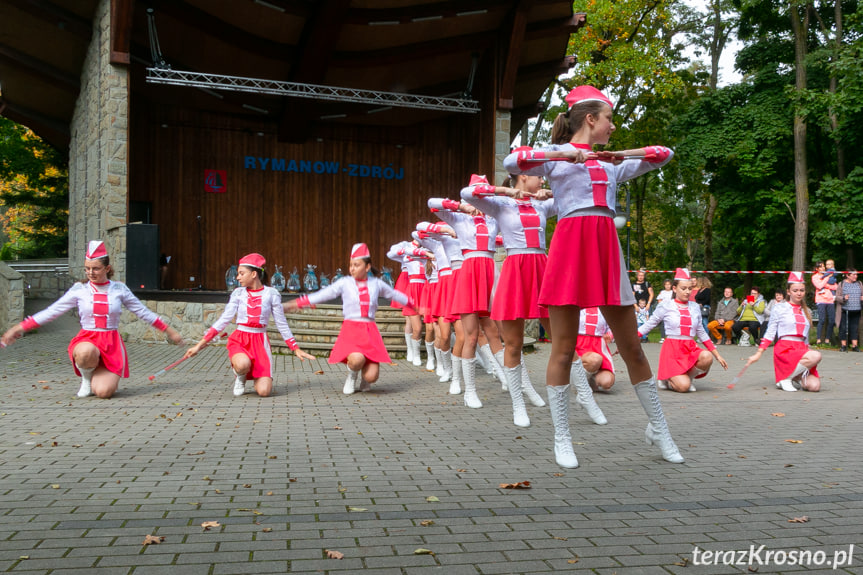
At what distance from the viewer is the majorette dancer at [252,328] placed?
8.28 m

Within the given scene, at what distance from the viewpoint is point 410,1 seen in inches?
676

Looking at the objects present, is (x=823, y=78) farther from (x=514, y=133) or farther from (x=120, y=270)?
(x=120, y=270)

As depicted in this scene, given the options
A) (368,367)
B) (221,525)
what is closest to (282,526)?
(221,525)

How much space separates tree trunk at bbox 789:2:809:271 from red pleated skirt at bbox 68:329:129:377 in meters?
19.8

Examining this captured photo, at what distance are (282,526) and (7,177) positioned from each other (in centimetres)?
3424

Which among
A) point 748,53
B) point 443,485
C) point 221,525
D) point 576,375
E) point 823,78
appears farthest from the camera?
point 748,53

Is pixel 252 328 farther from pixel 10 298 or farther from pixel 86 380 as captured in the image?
pixel 10 298

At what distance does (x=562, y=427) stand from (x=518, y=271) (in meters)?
1.89

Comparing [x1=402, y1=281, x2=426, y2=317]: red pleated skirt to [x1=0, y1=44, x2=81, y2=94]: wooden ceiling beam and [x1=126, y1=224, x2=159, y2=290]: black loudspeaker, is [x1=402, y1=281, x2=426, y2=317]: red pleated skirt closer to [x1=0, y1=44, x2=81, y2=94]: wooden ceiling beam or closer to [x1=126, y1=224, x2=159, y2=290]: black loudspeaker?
[x1=126, y1=224, x2=159, y2=290]: black loudspeaker

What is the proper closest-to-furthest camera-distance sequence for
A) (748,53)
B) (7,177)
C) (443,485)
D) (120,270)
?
(443,485), (120,270), (748,53), (7,177)

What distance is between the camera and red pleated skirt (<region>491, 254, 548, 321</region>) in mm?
6324

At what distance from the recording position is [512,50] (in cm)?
1767

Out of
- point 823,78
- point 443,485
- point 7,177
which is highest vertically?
point 823,78

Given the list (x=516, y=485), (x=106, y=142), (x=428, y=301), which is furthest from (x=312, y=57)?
(x=516, y=485)
